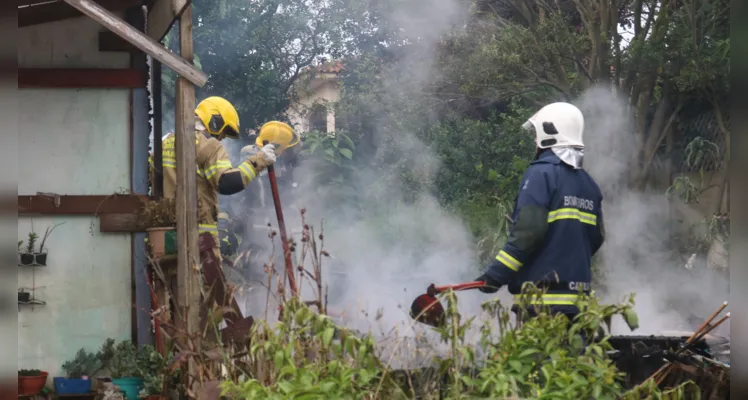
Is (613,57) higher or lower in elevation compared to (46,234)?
higher

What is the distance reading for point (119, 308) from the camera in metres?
6.66

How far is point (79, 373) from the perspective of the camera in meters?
6.37

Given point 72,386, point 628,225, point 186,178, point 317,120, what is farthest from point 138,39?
point 317,120

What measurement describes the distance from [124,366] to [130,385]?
0.55ft

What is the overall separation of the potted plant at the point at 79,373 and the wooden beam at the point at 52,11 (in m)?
2.35

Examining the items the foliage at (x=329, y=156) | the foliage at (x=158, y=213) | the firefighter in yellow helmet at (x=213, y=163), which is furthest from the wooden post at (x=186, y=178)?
the foliage at (x=329, y=156)

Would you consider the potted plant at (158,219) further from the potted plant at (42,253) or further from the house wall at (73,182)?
the potted plant at (42,253)

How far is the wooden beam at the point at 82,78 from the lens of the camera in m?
6.60

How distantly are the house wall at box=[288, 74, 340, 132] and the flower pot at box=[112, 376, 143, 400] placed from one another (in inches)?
366

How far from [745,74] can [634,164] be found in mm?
10570

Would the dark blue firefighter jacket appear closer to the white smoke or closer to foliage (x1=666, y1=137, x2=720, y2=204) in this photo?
the white smoke

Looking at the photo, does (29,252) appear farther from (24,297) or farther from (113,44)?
(113,44)

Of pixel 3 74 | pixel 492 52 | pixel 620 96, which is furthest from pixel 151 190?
pixel 620 96

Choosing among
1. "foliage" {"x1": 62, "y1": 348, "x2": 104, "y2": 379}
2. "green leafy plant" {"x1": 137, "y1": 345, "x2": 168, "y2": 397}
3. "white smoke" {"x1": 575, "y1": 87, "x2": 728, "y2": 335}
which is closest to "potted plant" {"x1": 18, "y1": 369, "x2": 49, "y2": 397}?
"foliage" {"x1": 62, "y1": 348, "x2": 104, "y2": 379}
